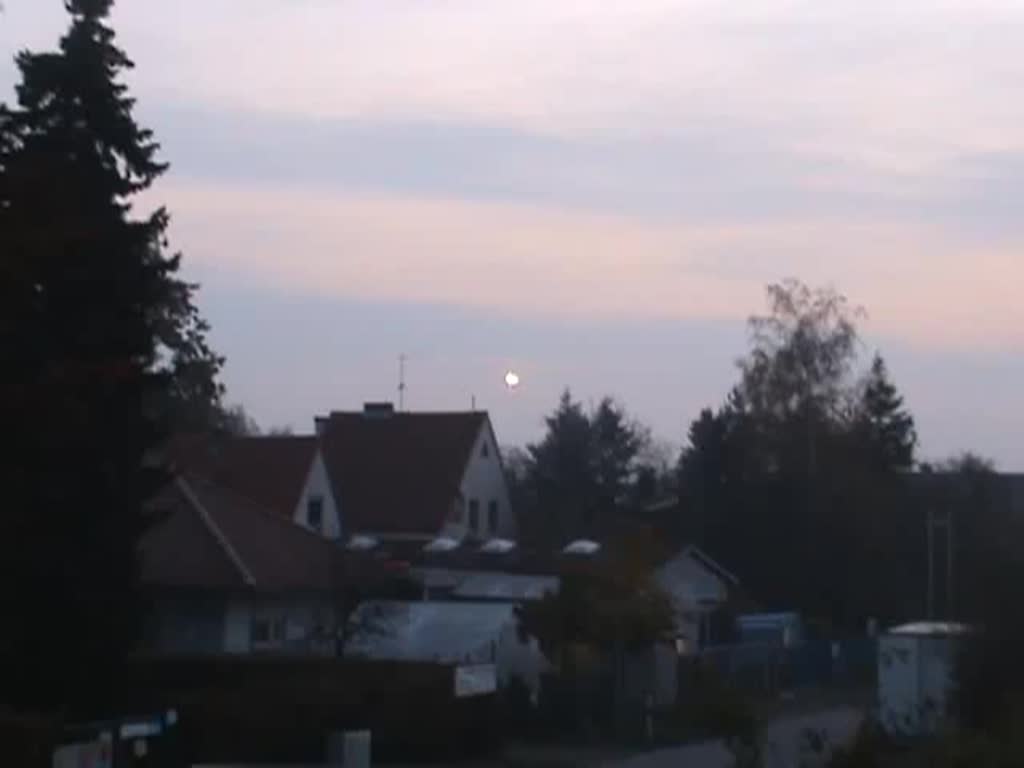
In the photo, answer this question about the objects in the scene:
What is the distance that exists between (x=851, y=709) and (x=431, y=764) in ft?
57.2

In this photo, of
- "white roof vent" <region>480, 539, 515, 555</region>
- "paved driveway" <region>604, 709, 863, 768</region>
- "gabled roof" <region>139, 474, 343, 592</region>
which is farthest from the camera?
"white roof vent" <region>480, 539, 515, 555</region>

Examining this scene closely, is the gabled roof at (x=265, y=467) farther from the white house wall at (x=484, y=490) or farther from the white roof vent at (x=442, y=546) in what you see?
the white house wall at (x=484, y=490)

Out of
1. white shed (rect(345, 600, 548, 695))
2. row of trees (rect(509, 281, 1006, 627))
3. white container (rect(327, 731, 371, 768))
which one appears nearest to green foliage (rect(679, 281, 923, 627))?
row of trees (rect(509, 281, 1006, 627))

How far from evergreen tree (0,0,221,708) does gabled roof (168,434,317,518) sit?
95.6 ft

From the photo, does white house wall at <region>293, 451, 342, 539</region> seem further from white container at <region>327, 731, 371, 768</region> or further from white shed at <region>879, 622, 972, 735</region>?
white container at <region>327, 731, 371, 768</region>

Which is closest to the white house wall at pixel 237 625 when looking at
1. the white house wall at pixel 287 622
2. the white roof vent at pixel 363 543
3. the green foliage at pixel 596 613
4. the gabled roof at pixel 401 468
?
the white house wall at pixel 287 622

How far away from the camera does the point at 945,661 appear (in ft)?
132

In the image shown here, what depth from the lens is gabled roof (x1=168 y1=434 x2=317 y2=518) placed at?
227 feet

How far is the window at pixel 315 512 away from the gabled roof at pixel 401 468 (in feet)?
15.8

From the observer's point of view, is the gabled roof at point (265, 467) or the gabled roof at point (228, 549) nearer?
the gabled roof at point (228, 549)

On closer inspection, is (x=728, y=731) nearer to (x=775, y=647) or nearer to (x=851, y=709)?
(x=851, y=709)

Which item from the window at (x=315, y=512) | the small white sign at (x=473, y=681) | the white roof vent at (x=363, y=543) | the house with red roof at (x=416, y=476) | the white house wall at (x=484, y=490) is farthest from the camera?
the white house wall at (x=484, y=490)

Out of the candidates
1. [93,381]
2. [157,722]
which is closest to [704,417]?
[93,381]

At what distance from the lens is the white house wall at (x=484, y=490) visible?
80.1m
